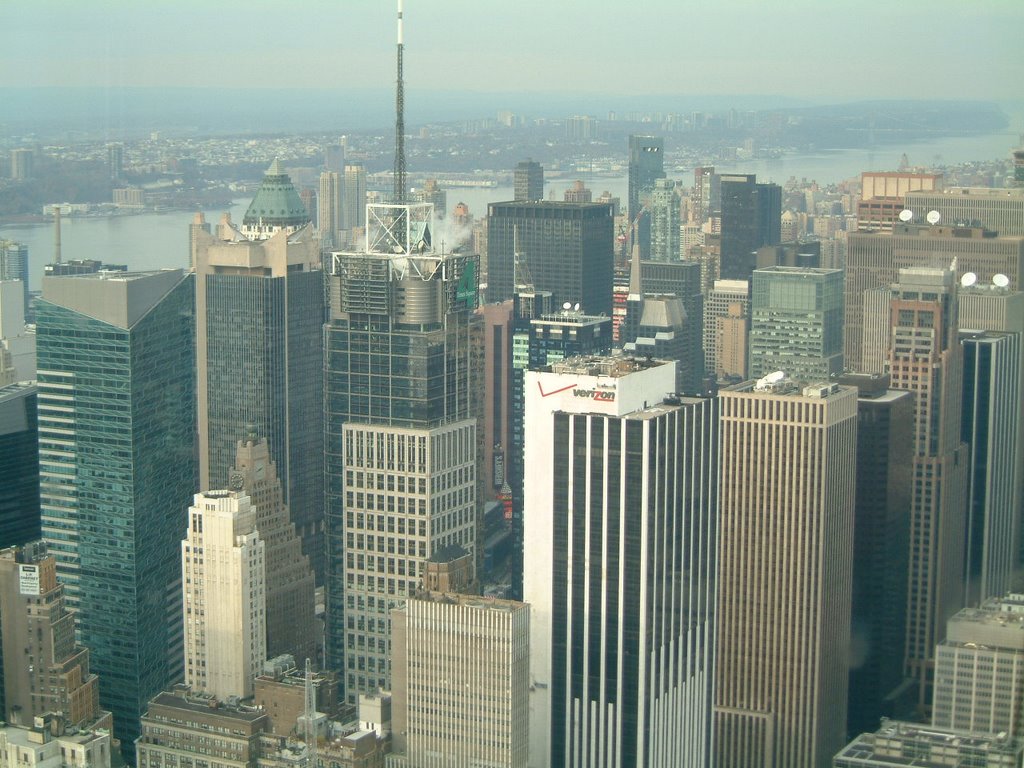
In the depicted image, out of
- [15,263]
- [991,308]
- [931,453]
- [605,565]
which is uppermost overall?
[15,263]

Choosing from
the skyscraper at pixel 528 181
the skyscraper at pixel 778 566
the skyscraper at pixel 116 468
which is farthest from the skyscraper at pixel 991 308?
the skyscraper at pixel 116 468

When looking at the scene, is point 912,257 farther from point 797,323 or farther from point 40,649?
point 40,649

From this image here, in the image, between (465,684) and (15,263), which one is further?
(15,263)

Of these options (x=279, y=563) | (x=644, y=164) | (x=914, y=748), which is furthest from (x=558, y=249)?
(x=914, y=748)


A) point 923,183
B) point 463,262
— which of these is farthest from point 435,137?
point 923,183

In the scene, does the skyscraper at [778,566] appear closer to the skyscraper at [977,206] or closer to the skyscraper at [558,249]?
the skyscraper at [977,206]

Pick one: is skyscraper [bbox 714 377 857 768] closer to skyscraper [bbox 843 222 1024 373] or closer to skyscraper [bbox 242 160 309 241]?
skyscraper [bbox 843 222 1024 373]

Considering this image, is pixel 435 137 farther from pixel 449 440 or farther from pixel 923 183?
pixel 923 183
